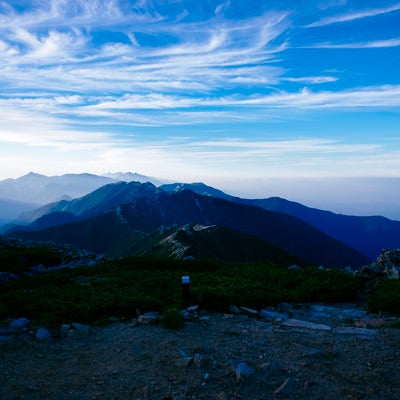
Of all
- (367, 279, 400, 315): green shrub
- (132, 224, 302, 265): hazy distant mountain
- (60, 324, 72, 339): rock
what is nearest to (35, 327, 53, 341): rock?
(60, 324, 72, 339): rock

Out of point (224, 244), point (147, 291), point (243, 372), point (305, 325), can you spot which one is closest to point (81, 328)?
point (147, 291)

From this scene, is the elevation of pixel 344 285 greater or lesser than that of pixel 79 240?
greater

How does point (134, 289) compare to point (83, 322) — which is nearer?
point (83, 322)

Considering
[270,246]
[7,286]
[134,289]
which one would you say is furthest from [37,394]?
[270,246]

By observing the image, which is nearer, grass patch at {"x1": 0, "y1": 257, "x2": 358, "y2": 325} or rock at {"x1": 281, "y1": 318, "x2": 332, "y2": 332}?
rock at {"x1": 281, "y1": 318, "x2": 332, "y2": 332}

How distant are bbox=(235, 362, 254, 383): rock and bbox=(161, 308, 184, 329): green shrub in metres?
3.52

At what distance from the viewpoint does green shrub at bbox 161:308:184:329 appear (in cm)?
1138

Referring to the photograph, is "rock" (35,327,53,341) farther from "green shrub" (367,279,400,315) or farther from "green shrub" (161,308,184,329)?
"green shrub" (367,279,400,315)

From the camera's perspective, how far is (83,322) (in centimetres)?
1234

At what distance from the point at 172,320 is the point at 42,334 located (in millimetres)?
4004

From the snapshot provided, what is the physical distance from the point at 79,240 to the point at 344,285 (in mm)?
A: 187141

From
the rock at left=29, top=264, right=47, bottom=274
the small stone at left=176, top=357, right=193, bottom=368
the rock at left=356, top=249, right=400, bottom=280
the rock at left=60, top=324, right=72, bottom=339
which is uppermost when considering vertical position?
the rock at left=356, top=249, right=400, bottom=280

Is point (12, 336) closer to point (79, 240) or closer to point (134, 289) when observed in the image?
point (134, 289)

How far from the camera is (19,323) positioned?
11.5 metres
